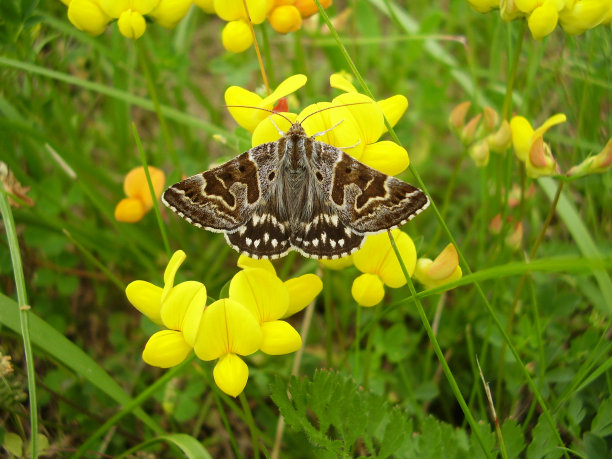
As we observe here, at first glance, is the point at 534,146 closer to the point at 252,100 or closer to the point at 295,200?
the point at 295,200

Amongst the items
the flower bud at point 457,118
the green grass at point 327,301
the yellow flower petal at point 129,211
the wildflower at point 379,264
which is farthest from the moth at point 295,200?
the flower bud at point 457,118

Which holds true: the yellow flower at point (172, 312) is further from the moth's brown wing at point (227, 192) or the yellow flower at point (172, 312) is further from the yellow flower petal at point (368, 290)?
the yellow flower petal at point (368, 290)

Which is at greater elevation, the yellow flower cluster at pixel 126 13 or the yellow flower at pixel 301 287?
the yellow flower cluster at pixel 126 13

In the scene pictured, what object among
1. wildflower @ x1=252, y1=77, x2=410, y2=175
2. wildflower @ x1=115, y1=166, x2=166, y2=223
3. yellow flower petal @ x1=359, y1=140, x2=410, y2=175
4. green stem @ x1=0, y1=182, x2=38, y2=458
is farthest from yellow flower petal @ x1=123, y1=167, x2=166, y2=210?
yellow flower petal @ x1=359, y1=140, x2=410, y2=175

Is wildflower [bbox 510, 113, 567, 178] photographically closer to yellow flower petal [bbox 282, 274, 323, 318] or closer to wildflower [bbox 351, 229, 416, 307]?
wildflower [bbox 351, 229, 416, 307]

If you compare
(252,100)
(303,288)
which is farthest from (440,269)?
(252,100)
